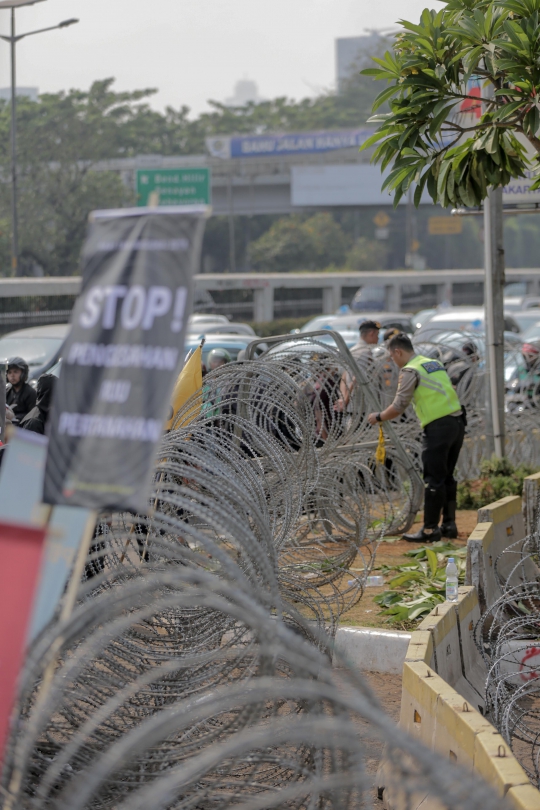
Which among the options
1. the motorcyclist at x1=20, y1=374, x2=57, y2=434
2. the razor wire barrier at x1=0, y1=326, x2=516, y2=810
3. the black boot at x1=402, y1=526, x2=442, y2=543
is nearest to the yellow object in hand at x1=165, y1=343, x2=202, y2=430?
the razor wire barrier at x1=0, y1=326, x2=516, y2=810

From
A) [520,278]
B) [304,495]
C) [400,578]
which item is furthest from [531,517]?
[520,278]

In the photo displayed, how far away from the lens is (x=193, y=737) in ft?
15.2

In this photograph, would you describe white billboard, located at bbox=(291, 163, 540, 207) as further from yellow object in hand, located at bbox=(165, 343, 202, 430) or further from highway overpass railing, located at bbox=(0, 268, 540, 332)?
yellow object in hand, located at bbox=(165, 343, 202, 430)

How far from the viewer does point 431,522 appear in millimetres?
Answer: 9672

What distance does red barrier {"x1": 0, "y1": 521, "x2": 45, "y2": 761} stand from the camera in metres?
2.90

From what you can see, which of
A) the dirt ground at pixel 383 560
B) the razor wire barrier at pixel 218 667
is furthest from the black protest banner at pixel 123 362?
the dirt ground at pixel 383 560

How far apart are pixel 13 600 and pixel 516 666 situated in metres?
4.16

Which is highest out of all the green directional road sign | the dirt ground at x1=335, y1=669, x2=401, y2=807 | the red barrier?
the green directional road sign

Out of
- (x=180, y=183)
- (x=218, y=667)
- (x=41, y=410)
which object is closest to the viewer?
(x=218, y=667)

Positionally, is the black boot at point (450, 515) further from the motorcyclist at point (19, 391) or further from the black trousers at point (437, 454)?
the motorcyclist at point (19, 391)

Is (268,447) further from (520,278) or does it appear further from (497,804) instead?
(520,278)

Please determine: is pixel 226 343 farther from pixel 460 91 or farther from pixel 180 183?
pixel 180 183

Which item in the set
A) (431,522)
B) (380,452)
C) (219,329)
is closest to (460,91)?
(380,452)

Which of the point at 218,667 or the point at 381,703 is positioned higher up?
the point at 218,667
